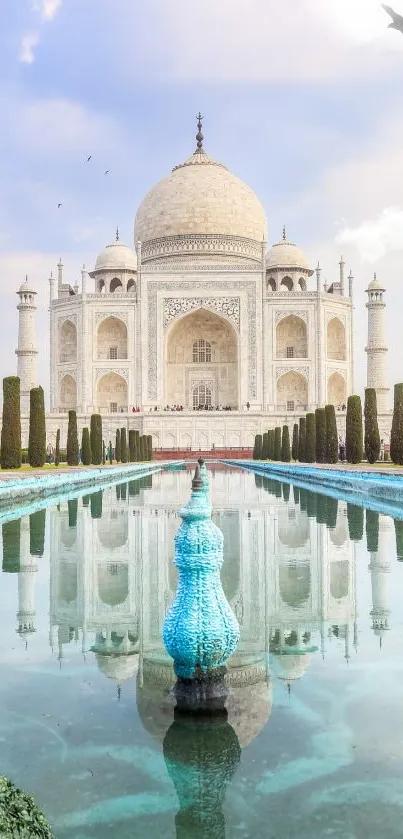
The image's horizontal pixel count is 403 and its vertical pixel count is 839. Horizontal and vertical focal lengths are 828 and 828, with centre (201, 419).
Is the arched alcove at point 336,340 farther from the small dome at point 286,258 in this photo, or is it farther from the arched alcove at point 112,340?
the arched alcove at point 112,340

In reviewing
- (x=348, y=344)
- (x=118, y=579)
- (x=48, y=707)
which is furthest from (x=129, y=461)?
(x=48, y=707)

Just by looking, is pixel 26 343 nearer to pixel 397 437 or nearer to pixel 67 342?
pixel 67 342

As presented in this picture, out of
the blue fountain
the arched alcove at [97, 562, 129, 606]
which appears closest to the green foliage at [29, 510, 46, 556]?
the arched alcove at [97, 562, 129, 606]

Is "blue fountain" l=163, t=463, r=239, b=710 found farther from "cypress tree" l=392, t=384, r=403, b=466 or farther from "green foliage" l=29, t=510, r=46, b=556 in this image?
"cypress tree" l=392, t=384, r=403, b=466

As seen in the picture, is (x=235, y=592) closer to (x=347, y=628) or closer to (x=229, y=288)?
(x=347, y=628)

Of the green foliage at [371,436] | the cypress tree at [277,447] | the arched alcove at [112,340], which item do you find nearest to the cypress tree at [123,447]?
the cypress tree at [277,447]

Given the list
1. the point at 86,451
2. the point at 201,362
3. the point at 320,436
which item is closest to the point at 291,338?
the point at 201,362

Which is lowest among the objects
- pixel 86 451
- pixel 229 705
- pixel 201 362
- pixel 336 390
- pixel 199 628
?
pixel 229 705
